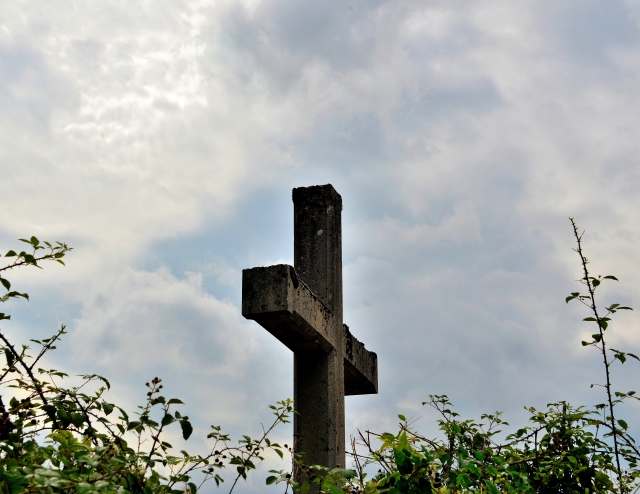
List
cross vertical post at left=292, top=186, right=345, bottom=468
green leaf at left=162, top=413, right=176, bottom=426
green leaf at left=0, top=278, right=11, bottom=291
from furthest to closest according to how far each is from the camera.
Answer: cross vertical post at left=292, top=186, right=345, bottom=468 < green leaf at left=0, top=278, right=11, bottom=291 < green leaf at left=162, top=413, right=176, bottom=426

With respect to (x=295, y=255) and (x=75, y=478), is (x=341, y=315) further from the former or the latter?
(x=75, y=478)

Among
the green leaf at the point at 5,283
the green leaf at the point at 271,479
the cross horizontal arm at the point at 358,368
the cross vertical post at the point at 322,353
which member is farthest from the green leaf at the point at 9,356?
the cross horizontal arm at the point at 358,368

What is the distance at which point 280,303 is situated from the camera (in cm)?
408

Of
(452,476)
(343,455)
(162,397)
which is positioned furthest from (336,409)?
(162,397)

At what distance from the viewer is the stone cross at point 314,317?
4137 millimetres

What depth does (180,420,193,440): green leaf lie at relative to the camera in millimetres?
2729

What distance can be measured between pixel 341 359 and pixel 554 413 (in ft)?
4.65

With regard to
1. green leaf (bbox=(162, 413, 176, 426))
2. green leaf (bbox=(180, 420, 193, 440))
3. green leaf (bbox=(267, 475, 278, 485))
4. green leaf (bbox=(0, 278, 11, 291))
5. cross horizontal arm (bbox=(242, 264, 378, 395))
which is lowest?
green leaf (bbox=(267, 475, 278, 485))

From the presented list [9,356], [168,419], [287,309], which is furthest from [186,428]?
[287,309]

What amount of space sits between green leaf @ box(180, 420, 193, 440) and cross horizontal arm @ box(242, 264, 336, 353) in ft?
4.58

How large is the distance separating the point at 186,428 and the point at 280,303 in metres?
1.42

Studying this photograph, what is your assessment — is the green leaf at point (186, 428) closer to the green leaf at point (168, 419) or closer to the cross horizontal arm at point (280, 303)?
the green leaf at point (168, 419)

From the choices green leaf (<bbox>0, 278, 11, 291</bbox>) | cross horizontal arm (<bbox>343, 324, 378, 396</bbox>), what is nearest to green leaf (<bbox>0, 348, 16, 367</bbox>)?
green leaf (<bbox>0, 278, 11, 291</bbox>)

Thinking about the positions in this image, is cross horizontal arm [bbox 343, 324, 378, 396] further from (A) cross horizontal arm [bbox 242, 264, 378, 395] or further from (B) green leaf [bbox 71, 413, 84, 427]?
(B) green leaf [bbox 71, 413, 84, 427]
